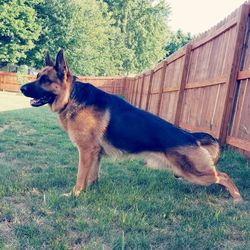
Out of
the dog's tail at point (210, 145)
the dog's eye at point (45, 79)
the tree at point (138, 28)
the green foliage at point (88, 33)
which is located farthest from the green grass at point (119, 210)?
the tree at point (138, 28)

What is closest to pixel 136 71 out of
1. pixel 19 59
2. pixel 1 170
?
pixel 19 59

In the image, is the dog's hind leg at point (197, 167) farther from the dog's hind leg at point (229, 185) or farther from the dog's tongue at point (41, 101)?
the dog's tongue at point (41, 101)

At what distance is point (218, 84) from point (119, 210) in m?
3.20

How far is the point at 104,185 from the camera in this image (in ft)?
12.1

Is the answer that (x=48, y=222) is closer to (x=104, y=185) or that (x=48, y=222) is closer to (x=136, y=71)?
(x=104, y=185)

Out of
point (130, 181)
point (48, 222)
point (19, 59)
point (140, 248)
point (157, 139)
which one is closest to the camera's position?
point (140, 248)

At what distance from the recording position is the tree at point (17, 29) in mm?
25500

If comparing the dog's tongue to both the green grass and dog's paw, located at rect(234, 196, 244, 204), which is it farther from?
dog's paw, located at rect(234, 196, 244, 204)

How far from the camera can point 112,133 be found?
3.59 m

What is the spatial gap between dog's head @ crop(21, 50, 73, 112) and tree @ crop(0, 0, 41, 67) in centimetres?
2400

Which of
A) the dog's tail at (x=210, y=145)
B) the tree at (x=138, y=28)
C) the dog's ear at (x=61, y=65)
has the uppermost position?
the tree at (x=138, y=28)

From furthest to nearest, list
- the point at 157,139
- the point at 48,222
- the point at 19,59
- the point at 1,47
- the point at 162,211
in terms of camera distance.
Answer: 1. the point at 19,59
2. the point at 1,47
3. the point at 157,139
4. the point at 162,211
5. the point at 48,222

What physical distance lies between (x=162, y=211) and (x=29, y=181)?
1625 millimetres

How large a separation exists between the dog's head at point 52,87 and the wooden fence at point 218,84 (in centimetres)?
238
